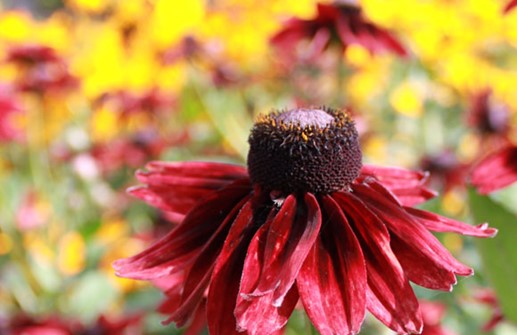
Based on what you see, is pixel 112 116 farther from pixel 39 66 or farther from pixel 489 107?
pixel 489 107

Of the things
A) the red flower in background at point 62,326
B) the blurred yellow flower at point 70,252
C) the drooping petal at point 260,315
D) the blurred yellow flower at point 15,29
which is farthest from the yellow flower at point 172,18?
the drooping petal at point 260,315

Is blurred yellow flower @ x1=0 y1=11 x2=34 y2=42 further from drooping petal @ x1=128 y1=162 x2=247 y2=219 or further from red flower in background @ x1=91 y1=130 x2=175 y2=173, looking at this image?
drooping petal @ x1=128 y1=162 x2=247 y2=219

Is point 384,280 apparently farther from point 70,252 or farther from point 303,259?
point 70,252

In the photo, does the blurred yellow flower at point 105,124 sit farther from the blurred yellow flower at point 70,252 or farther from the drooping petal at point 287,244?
the drooping petal at point 287,244

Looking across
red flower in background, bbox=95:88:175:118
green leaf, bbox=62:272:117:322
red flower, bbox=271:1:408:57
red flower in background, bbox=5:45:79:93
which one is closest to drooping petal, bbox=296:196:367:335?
red flower, bbox=271:1:408:57

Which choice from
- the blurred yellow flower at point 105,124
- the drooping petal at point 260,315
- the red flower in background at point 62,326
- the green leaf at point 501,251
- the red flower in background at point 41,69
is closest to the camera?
the drooping petal at point 260,315
